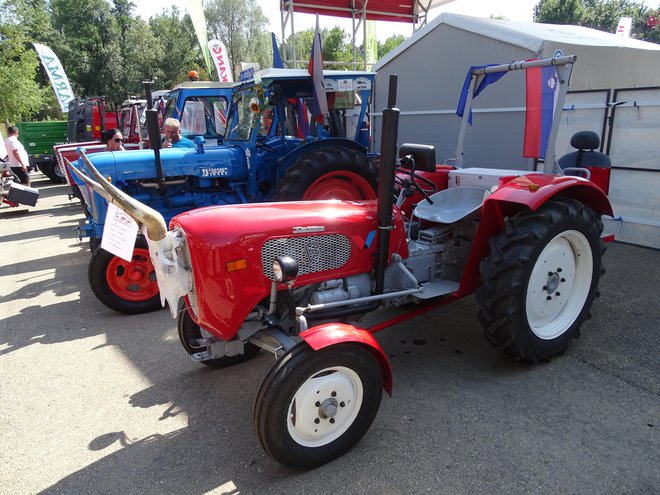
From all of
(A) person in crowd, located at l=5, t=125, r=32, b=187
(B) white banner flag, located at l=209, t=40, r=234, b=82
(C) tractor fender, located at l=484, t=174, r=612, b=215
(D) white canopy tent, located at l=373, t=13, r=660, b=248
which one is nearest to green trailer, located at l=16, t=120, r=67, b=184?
(A) person in crowd, located at l=5, t=125, r=32, b=187

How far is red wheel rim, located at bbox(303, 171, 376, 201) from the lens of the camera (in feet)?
15.4

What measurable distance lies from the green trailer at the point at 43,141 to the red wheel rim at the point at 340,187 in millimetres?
13498

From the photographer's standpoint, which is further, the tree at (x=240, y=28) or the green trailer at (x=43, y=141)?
the tree at (x=240, y=28)

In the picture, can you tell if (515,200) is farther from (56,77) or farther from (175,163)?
(56,77)

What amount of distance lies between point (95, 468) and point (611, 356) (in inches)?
130

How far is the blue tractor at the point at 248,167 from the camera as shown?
4418mm

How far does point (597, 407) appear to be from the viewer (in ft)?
8.73

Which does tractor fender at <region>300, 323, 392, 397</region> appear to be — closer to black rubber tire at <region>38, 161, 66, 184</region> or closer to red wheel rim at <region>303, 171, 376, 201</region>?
A: red wheel rim at <region>303, 171, 376, 201</region>

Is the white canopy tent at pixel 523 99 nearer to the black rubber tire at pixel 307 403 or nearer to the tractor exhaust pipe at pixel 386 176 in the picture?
the tractor exhaust pipe at pixel 386 176

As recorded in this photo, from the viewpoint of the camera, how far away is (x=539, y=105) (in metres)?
3.46

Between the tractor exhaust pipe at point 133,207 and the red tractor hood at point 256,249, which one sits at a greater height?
the tractor exhaust pipe at point 133,207

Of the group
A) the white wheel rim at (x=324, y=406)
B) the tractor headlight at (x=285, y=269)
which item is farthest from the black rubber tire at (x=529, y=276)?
the tractor headlight at (x=285, y=269)

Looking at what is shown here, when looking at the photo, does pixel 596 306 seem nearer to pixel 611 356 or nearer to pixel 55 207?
pixel 611 356

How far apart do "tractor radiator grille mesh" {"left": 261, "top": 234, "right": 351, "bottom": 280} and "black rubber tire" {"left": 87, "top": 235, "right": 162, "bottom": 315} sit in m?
2.32
